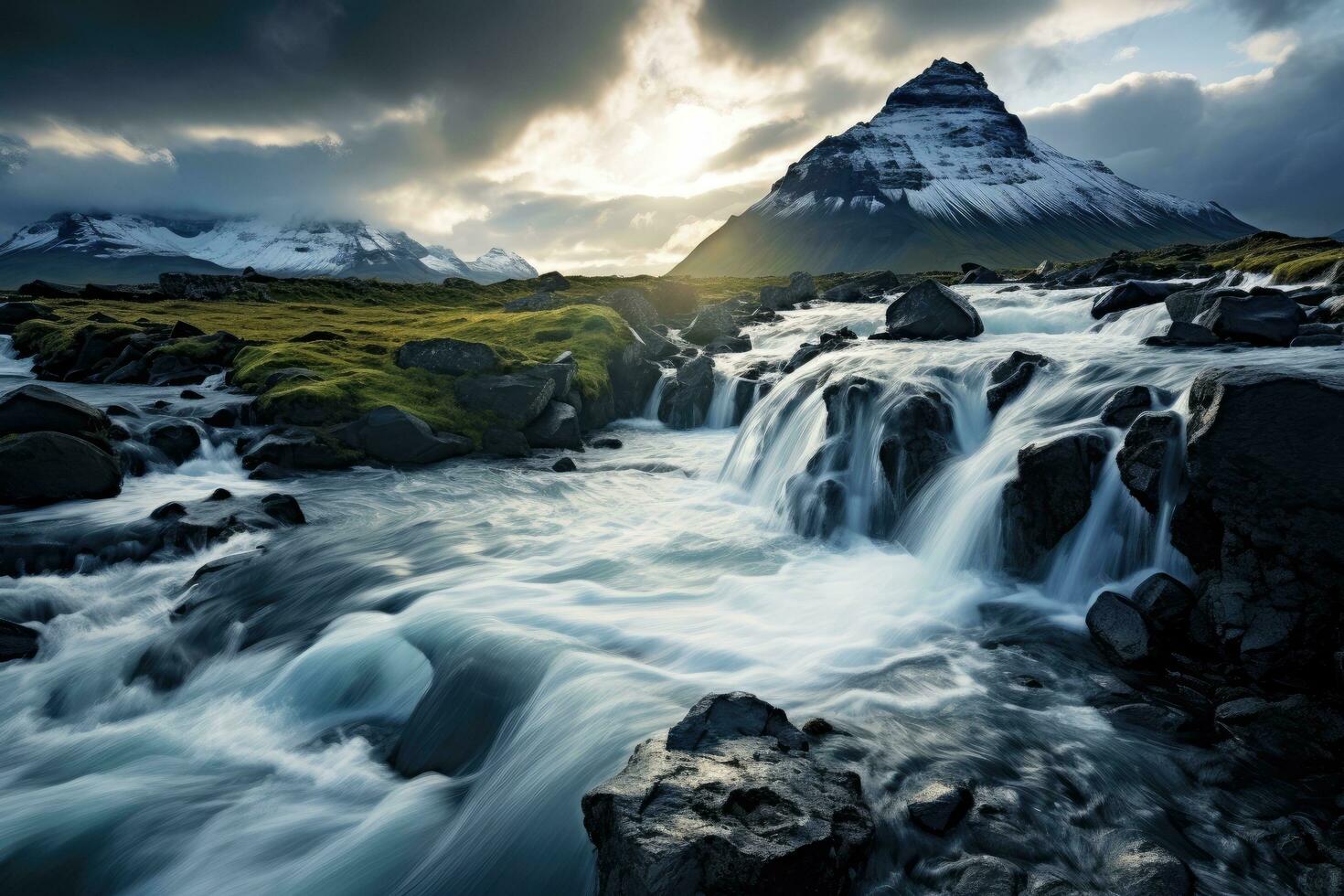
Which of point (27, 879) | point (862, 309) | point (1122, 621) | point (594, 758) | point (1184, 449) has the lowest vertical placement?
point (27, 879)

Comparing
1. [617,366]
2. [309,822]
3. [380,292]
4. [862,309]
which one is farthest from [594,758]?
[380,292]

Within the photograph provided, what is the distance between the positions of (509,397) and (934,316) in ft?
51.6

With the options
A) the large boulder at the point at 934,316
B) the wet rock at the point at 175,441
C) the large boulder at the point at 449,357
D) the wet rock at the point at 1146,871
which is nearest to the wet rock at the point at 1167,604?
the wet rock at the point at 1146,871

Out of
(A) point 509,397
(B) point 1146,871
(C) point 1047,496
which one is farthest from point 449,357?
(B) point 1146,871

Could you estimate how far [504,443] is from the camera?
70.0 feet

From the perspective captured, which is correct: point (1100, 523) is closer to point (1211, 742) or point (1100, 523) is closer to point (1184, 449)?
point (1184, 449)

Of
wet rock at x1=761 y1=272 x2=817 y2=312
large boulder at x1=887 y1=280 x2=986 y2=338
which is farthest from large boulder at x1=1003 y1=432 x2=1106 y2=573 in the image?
wet rock at x1=761 y1=272 x2=817 y2=312

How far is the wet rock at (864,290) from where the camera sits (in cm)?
5703

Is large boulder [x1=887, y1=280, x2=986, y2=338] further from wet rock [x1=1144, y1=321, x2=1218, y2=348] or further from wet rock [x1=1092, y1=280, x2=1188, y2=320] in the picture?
wet rock [x1=1144, y1=321, x2=1218, y2=348]

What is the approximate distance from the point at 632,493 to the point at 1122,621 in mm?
12318

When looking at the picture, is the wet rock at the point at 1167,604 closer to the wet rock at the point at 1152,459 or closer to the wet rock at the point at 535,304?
the wet rock at the point at 1152,459

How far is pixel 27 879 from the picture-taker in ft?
19.4

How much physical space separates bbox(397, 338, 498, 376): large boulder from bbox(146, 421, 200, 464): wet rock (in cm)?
808

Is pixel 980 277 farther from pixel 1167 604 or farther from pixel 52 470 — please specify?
pixel 52 470
